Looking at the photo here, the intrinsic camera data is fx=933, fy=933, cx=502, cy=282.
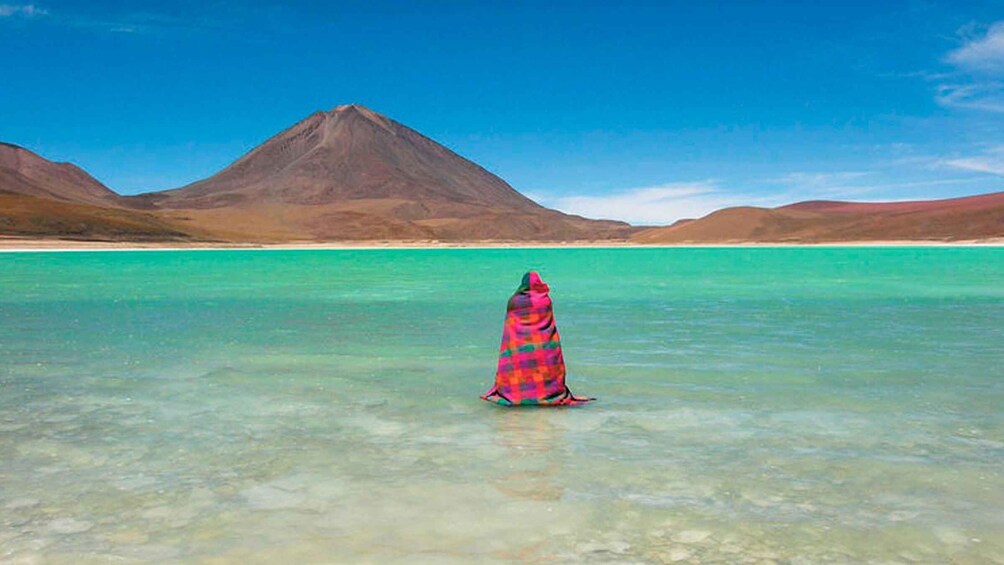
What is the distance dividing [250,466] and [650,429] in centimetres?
299

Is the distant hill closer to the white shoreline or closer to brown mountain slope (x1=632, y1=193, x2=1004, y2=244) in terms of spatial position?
the white shoreline

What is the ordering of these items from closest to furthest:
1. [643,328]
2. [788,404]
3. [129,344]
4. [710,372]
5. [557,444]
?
[557,444]
[788,404]
[710,372]
[129,344]
[643,328]

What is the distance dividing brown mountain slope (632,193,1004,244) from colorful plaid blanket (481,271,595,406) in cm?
12365

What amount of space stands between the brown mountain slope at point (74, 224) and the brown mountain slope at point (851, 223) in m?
74.6

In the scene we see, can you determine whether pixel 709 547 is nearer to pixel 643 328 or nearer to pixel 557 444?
pixel 557 444

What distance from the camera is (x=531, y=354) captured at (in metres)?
7.98

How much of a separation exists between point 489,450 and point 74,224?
9980cm

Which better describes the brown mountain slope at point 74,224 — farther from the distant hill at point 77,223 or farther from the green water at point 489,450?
the green water at point 489,450

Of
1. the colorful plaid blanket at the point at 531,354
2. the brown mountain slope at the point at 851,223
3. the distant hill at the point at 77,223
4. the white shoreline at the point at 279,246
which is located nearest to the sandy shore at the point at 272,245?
the white shoreline at the point at 279,246

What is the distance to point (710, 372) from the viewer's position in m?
10.1

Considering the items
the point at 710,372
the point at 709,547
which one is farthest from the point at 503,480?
the point at 710,372

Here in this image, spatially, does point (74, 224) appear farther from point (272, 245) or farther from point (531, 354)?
point (531, 354)

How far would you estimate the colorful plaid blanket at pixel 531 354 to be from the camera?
795 centimetres

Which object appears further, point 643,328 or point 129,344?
point 643,328
